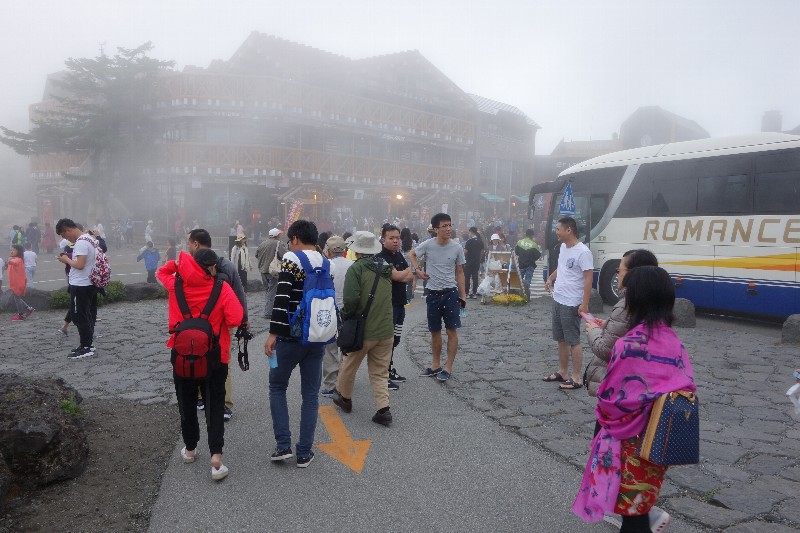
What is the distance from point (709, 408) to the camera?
18.5ft

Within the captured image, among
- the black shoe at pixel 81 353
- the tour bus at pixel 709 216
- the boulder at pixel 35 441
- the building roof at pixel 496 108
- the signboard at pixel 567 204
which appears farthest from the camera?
the building roof at pixel 496 108

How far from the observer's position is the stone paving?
3.63m

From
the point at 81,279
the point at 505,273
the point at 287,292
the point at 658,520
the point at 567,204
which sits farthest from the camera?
the point at 505,273

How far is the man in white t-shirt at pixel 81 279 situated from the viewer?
23.3 ft

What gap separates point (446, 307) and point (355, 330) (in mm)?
1691

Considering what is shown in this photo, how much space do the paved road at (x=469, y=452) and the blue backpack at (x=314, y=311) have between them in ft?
3.27

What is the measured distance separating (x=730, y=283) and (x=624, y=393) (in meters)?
Result: 9.45

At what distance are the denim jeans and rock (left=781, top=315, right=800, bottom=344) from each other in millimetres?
8319

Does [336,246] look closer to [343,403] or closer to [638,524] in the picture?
[343,403]

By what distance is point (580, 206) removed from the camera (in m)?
13.3

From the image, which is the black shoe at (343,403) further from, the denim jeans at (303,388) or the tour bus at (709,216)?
the tour bus at (709,216)

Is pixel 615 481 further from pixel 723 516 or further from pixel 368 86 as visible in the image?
pixel 368 86

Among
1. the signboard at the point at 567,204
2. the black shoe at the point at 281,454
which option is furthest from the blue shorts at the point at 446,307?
the signboard at the point at 567,204

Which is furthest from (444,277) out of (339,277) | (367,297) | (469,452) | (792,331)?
(792,331)
